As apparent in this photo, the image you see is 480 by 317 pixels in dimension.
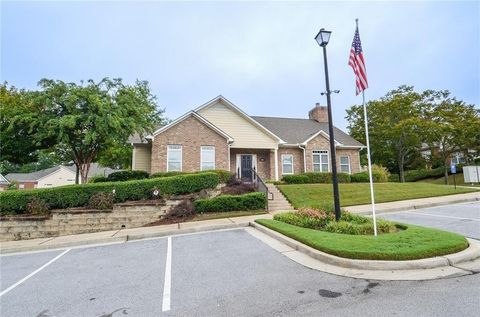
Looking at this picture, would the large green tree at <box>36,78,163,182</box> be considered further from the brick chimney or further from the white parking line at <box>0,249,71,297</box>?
the brick chimney

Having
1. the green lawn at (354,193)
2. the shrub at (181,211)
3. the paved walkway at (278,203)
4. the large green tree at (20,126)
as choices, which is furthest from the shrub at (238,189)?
the large green tree at (20,126)

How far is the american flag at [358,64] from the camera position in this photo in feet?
22.5

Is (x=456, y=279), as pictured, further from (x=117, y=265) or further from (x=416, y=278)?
(x=117, y=265)

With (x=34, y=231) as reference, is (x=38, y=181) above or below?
above

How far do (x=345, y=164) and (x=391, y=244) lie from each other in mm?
17338

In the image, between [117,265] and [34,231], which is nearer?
[117,265]

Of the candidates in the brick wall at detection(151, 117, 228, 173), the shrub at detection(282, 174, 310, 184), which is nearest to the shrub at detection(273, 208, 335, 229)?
the brick wall at detection(151, 117, 228, 173)

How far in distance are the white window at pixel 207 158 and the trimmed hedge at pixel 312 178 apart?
18.2 ft

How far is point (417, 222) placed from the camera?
342 inches

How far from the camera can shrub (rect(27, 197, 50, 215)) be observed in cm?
1053

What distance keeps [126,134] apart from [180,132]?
12.2 ft

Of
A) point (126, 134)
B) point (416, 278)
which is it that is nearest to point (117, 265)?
point (416, 278)

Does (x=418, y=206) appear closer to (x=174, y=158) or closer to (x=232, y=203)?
(x=232, y=203)

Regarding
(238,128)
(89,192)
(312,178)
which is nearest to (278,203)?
(312,178)
